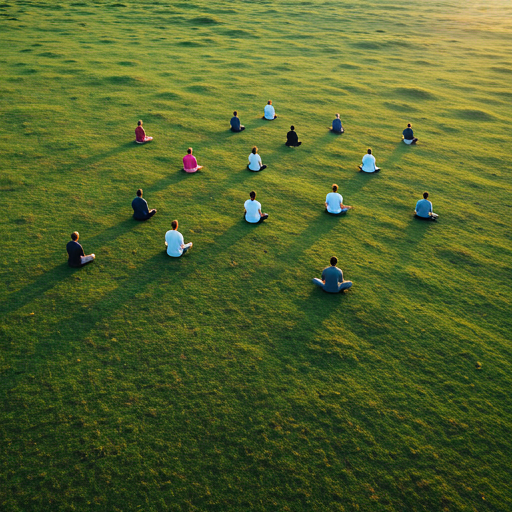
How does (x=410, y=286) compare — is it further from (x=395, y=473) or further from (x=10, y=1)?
(x=10, y=1)

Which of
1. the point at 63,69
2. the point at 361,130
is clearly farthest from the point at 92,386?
the point at 63,69

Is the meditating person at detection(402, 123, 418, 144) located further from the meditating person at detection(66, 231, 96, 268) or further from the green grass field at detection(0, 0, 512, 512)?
the meditating person at detection(66, 231, 96, 268)

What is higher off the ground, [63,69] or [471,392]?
[63,69]

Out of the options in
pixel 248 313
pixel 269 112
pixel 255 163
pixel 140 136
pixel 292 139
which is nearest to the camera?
pixel 248 313

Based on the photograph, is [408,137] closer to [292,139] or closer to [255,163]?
[292,139]

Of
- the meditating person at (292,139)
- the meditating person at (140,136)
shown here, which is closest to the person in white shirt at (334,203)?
the meditating person at (292,139)

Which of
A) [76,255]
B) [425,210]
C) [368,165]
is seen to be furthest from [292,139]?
[76,255]

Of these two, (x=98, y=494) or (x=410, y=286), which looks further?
(x=410, y=286)

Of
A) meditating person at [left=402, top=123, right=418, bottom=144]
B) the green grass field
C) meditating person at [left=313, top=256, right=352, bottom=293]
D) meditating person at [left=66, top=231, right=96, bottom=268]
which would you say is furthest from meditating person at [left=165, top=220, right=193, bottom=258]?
meditating person at [left=402, top=123, right=418, bottom=144]
